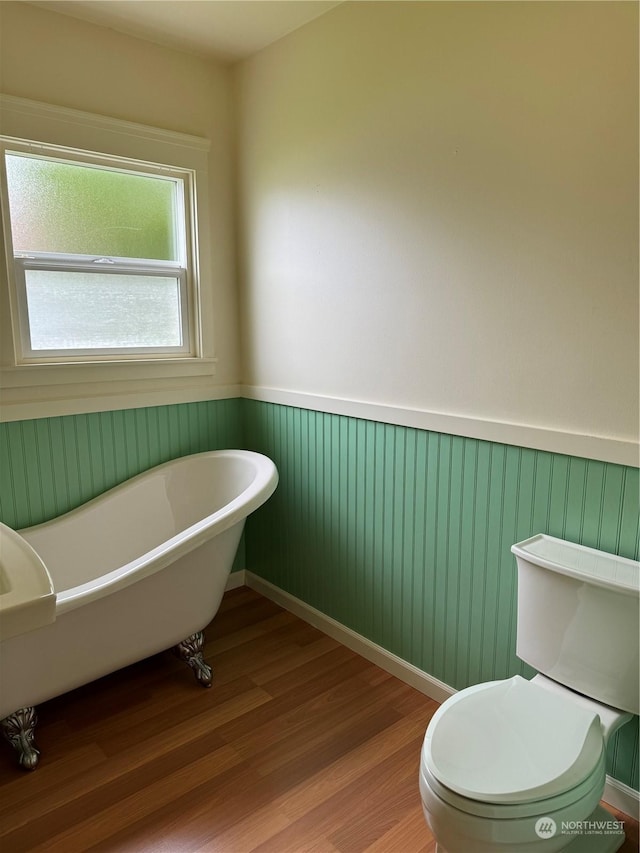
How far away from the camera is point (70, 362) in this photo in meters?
2.48

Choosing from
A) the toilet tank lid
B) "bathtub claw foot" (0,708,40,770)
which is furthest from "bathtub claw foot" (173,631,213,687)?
the toilet tank lid

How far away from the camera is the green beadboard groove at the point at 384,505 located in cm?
174

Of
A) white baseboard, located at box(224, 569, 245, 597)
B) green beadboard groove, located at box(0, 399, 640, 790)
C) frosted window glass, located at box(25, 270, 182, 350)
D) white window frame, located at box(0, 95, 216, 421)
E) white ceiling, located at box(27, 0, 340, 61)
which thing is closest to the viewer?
green beadboard groove, located at box(0, 399, 640, 790)

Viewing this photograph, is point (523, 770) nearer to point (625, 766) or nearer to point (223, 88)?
point (625, 766)

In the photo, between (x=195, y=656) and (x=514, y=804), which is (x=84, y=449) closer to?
(x=195, y=656)

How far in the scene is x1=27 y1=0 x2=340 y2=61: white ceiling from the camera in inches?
86.1

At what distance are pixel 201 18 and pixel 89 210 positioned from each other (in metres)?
0.86

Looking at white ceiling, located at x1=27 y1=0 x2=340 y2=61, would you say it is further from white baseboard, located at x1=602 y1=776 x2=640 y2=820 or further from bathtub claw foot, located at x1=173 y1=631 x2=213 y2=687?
white baseboard, located at x1=602 y1=776 x2=640 y2=820

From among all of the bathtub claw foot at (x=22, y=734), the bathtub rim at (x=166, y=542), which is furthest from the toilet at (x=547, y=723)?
the bathtub claw foot at (x=22, y=734)

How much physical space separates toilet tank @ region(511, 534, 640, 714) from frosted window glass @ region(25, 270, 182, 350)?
189 cm

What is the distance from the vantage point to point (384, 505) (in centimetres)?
230

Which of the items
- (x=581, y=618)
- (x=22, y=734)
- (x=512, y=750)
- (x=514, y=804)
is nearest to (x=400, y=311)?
(x=581, y=618)

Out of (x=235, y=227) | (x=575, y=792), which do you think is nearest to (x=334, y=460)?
(x=235, y=227)

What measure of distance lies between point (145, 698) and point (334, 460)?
3.79ft
